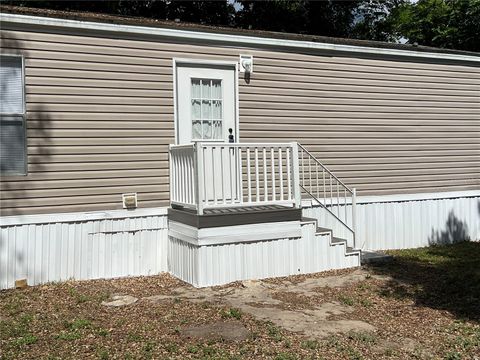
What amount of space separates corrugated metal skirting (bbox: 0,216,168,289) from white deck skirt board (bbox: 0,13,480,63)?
102 inches

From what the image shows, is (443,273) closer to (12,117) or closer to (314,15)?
(12,117)

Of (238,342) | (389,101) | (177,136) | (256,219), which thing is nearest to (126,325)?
(238,342)

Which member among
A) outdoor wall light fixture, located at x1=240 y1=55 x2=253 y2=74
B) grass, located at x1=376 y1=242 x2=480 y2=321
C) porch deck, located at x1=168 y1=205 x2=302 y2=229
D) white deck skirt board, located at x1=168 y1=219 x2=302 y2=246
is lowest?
grass, located at x1=376 y1=242 x2=480 y2=321

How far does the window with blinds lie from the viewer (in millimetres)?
6734

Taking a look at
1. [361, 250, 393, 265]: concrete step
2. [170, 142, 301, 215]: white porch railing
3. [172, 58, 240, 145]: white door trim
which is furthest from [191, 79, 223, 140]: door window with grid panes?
[361, 250, 393, 265]: concrete step

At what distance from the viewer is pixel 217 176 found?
7.44 meters

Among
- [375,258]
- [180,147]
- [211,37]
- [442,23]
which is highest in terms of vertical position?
[442,23]

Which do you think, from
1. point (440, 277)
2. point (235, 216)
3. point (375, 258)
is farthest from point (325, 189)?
point (235, 216)

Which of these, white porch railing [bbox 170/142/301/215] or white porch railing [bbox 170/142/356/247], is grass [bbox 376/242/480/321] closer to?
white porch railing [bbox 170/142/356/247]

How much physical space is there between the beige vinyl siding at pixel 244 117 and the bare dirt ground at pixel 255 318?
140 cm

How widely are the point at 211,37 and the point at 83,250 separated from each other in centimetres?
357

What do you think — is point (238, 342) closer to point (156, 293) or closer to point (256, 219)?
point (156, 293)

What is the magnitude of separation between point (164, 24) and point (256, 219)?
3.08m

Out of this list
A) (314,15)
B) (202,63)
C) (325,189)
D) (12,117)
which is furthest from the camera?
(314,15)
